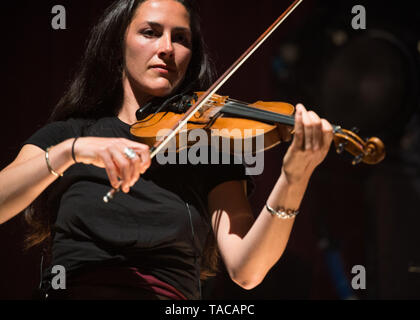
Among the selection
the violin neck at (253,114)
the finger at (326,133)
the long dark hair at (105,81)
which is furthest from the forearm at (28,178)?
the finger at (326,133)

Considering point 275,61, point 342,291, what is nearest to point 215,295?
point 342,291

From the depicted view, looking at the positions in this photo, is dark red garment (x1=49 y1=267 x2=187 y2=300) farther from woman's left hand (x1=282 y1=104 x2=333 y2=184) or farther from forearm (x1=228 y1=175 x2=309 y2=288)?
woman's left hand (x1=282 y1=104 x2=333 y2=184)

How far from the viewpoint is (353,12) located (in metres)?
1.79

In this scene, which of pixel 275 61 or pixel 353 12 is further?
pixel 275 61

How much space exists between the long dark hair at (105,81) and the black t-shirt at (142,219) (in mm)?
121

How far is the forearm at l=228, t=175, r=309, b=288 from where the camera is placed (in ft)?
3.00

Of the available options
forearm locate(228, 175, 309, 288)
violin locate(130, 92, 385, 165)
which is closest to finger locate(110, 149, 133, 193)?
violin locate(130, 92, 385, 165)

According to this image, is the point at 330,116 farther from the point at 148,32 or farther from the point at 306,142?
the point at 306,142

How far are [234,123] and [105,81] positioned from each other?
42 centimetres

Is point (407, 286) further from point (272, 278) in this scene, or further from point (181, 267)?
point (181, 267)

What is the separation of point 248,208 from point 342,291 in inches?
33.1

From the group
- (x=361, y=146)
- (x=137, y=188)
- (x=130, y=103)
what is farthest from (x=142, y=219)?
(x=361, y=146)

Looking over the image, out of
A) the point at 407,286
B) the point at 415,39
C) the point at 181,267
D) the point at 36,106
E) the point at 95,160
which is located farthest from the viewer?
the point at 36,106

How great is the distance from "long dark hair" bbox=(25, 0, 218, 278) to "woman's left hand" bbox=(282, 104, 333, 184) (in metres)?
0.44
